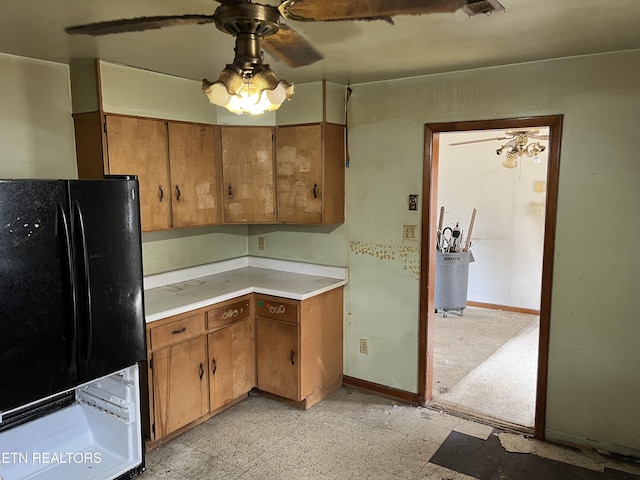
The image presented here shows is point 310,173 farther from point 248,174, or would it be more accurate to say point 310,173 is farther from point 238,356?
point 238,356

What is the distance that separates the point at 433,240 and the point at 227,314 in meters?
1.51

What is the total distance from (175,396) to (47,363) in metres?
0.95

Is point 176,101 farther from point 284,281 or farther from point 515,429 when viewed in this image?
point 515,429

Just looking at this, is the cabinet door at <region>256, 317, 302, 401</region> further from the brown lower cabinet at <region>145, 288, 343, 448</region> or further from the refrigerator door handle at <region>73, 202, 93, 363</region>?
the refrigerator door handle at <region>73, 202, 93, 363</region>

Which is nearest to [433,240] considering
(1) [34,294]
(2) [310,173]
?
(2) [310,173]

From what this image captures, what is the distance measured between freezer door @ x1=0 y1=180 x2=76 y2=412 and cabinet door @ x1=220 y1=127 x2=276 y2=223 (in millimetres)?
1493

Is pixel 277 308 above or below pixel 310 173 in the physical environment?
below

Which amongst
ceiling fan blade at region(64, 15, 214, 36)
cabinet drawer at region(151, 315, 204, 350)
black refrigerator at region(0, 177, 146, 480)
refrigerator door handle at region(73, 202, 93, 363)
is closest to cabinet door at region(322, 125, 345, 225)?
cabinet drawer at region(151, 315, 204, 350)

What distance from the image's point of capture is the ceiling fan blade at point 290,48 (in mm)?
1790

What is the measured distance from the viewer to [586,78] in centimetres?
264

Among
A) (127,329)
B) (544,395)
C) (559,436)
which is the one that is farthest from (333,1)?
(559,436)

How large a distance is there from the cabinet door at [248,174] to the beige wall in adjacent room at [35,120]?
1.03 m

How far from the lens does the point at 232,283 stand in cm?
348

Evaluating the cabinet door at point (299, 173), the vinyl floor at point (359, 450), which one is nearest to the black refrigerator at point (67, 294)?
the vinyl floor at point (359, 450)
